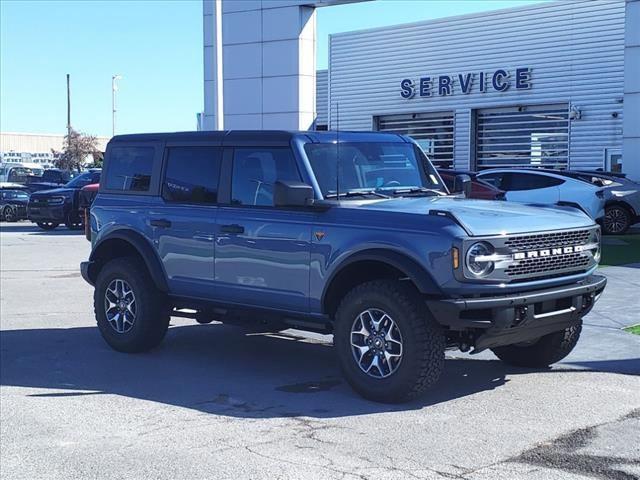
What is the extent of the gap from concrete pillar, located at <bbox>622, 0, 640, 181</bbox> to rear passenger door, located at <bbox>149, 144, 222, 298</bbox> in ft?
49.3

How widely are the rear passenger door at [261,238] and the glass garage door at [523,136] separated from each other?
23.8 metres

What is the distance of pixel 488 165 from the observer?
1291 inches

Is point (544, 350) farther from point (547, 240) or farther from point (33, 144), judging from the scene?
point (33, 144)

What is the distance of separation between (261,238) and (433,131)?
2729 cm

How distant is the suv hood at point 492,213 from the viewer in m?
6.31

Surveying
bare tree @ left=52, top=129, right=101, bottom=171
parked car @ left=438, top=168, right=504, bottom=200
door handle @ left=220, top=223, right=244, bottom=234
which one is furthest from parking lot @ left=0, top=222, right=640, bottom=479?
bare tree @ left=52, top=129, right=101, bottom=171

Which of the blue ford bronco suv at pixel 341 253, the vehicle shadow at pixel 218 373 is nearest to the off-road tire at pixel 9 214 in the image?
the vehicle shadow at pixel 218 373

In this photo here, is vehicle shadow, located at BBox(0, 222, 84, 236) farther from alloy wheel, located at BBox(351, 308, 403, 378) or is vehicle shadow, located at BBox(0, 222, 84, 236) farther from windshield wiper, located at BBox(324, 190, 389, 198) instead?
alloy wheel, located at BBox(351, 308, 403, 378)

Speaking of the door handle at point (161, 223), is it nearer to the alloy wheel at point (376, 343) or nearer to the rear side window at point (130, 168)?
the rear side window at point (130, 168)

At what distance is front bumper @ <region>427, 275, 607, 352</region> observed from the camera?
6.10m

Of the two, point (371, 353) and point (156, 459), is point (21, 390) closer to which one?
point (156, 459)

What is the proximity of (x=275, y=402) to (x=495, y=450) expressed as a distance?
205 cm

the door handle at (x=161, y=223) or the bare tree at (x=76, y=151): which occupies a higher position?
the bare tree at (x=76, y=151)

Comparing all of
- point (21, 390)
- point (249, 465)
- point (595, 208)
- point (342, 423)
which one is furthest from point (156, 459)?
point (595, 208)
